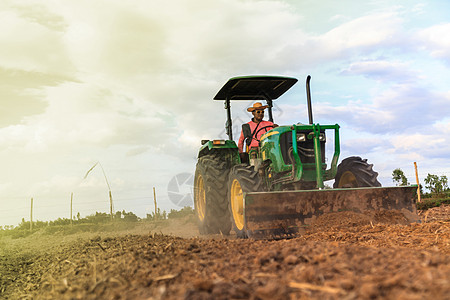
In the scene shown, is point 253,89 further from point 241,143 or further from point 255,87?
point 241,143

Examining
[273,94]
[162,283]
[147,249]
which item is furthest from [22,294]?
[273,94]

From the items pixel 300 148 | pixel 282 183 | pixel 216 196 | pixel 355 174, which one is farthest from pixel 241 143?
pixel 355 174

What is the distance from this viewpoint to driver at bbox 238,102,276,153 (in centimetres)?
803

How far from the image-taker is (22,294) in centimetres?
509

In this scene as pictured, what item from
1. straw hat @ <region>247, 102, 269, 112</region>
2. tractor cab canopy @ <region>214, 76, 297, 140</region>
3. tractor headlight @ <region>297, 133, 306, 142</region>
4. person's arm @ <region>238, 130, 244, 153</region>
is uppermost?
tractor cab canopy @ <region>214, 76, 297, 140</region>

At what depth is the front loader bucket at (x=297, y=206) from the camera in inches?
241

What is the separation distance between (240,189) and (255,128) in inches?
66.4

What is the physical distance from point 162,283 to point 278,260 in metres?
0.98

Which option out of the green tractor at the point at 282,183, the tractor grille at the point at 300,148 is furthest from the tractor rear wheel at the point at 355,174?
the tractor grille at the point at 300,148

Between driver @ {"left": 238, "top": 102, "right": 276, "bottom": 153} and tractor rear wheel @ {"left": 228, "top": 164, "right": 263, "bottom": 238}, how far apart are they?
3.80 feet

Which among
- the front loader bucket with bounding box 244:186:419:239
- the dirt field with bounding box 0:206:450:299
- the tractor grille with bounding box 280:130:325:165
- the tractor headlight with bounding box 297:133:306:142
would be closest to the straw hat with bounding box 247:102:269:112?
the tractor grille with bounding box 280:130:325:165

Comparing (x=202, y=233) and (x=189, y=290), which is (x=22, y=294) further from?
(x=202, y=233)

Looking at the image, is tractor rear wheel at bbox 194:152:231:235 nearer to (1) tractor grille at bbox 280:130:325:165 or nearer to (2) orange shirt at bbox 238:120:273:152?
(2) orange shirt at bbox 238:120:273:152

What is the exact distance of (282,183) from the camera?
7.27 meters
